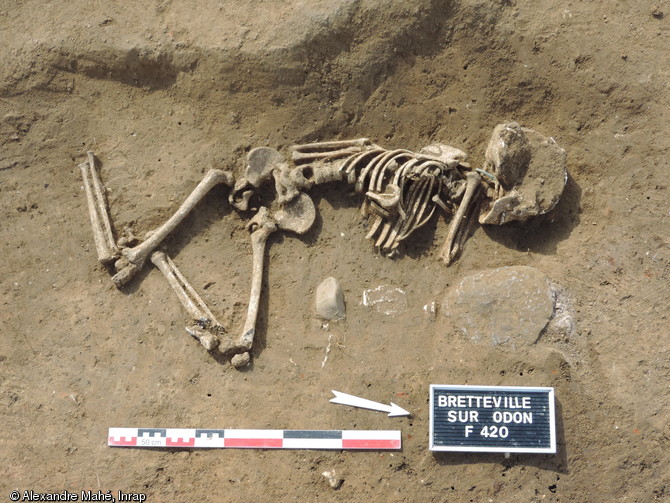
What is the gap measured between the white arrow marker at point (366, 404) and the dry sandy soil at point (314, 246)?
0.25 feet

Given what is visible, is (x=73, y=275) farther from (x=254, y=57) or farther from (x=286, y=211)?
(x=254, y=57)

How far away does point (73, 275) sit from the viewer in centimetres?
613

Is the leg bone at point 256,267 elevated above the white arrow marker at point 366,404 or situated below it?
above

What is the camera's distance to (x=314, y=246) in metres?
6.26

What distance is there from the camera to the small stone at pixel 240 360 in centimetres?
578

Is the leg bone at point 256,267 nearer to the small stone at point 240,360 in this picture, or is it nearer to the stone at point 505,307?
the small stone at point 240,360

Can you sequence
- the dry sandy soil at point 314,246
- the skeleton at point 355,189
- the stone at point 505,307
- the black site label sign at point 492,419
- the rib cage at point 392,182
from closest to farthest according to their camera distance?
the black site label sign at point 492,419 → the dry sandy soil at point 314,246 → the stone at point 505,307 → the skeleton at point 355,189 → the rib cage at point 392,182

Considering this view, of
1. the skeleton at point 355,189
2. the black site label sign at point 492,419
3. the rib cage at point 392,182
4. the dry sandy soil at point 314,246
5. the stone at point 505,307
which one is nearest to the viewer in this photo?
the black site label sign at point 492,419

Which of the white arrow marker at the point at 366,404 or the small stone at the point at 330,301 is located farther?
the small stone at the point at 330,301

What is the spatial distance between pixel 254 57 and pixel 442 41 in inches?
74.9

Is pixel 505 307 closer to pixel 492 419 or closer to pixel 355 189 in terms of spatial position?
pixel 492 419

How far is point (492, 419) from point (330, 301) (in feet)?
5.91

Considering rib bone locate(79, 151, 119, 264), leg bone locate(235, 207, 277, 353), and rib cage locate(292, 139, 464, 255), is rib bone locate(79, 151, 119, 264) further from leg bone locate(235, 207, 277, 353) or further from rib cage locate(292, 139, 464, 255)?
rib cage locate(292, 139, 464, 255)

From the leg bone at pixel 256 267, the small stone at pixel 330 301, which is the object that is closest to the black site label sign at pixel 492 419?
the small stone at pixel 330 301
